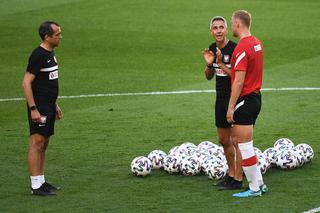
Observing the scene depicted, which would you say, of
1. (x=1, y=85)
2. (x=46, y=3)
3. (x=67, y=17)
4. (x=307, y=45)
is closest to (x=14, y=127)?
(x=1, y=85)

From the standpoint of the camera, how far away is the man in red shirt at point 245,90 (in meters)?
13.6

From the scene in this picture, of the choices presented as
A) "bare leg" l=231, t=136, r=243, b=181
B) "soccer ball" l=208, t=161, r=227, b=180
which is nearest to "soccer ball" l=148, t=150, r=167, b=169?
"soccer ball" l=208, t=161, r=227, b=180

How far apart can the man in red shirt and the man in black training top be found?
1.35 ft

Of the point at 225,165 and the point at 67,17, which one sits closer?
the point at 225,165

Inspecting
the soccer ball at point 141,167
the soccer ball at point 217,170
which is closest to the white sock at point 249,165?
the soccer ball at point 217,170

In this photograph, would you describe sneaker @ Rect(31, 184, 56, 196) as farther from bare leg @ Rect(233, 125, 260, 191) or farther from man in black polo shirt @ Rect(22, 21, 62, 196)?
bare leg @ Rect(233, 125, 260, 191)

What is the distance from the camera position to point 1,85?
76.8 feet

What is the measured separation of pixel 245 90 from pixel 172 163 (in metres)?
2.14

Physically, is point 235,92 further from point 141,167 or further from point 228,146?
point 141,167

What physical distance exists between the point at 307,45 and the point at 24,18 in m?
10.2

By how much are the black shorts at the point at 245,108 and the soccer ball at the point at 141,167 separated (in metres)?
2.02

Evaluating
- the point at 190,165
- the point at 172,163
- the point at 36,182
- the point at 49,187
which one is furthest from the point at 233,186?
the point at 36,182

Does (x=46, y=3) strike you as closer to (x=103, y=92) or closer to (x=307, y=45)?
(x=307, y=45)

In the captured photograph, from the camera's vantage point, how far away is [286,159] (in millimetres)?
15500
